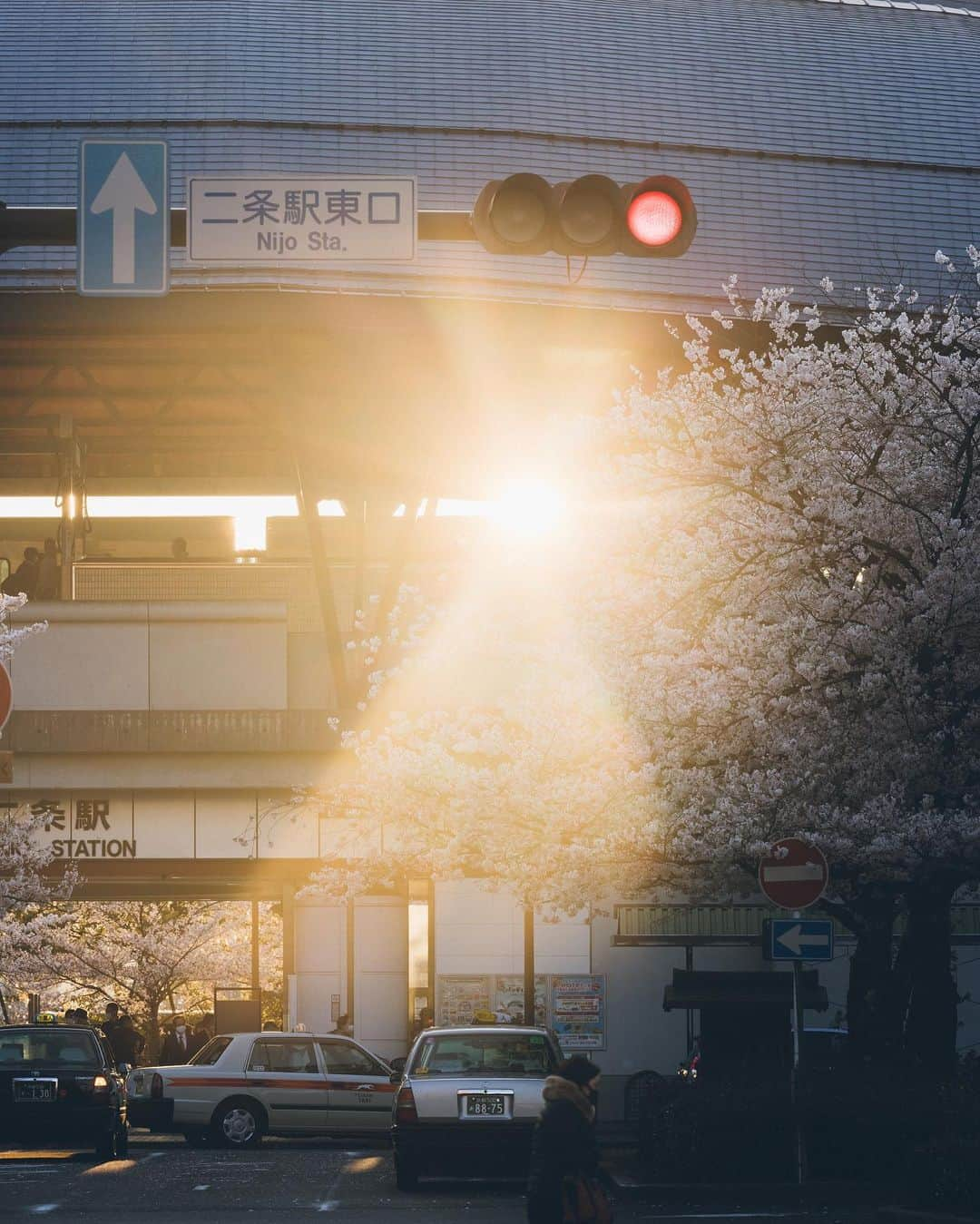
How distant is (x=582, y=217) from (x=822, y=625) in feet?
25.7

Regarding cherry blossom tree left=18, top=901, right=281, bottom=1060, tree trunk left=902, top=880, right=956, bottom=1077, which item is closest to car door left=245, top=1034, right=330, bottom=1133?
tree trunk left=902, top=880, right=956, bottom=1077

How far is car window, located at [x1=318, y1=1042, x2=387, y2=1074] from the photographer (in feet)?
70.0

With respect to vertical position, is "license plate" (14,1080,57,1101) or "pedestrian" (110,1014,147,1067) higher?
"license plate" (14,1080,57,1101)

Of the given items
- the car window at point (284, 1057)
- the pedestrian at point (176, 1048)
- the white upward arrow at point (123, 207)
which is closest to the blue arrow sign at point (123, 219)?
the white upward arrow at point (123, 207)

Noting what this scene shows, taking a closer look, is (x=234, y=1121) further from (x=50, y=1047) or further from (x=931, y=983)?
(x=931, y=983)

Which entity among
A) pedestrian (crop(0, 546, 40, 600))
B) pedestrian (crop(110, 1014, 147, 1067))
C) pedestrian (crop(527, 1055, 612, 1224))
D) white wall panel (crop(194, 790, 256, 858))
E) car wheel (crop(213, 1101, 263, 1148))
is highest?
pedestrian (crop(0, 546, 40, 600))

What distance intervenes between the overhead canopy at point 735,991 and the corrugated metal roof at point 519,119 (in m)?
10.8

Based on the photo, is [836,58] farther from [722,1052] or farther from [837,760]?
[837,760]

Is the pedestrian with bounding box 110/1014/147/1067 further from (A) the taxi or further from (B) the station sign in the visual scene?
(B) the station sign

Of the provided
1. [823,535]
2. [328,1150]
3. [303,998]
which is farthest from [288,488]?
[823,535]

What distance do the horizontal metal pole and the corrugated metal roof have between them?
58.1 feet

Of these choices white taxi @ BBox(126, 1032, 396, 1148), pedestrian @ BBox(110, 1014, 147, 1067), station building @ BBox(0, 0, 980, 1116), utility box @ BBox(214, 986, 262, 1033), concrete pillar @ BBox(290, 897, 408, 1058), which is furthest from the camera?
concrete pillar @ BBox(290, 897, 408, 1058)

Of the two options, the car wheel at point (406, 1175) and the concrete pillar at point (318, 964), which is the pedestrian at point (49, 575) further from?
the car wheel at point (406, 1175)

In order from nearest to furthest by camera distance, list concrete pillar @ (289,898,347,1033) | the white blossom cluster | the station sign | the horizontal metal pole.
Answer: the station sign < the horizontal metal pole < the white blossom cluster < concrete pillar @ (289,898,347,1033)
